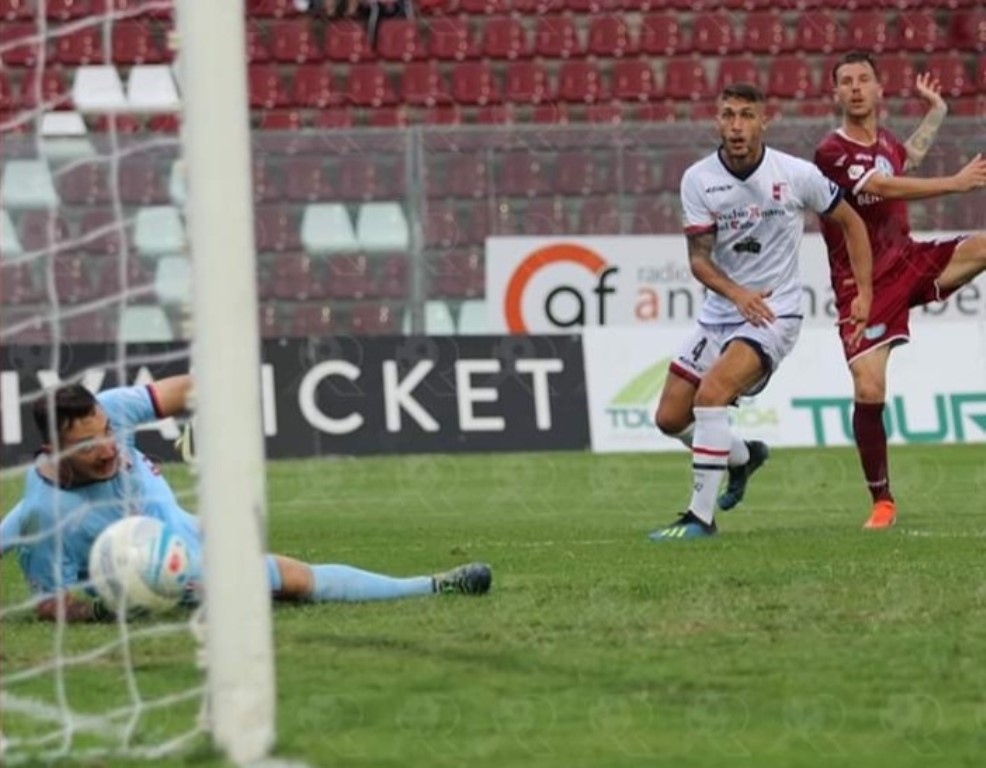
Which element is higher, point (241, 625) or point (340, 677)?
point (241, 625)

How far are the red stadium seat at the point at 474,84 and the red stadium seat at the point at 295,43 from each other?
1.29 m

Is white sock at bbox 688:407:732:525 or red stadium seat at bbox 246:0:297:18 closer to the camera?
white sock at bbox 688:407:732:525

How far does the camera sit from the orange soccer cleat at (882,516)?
11383 millimetres

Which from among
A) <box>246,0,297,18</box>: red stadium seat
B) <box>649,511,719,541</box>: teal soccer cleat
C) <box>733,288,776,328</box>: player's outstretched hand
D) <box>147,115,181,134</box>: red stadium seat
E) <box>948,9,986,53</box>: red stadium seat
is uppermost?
<box>246,0,297,18</box>: red stadium seat

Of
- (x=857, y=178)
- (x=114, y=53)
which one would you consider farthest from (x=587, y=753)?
(x=114, y=53)

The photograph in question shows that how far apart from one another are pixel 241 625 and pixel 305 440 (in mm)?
12712

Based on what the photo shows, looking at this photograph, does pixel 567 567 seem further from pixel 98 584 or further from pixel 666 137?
pixel 666 137

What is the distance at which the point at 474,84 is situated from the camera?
21672 mm

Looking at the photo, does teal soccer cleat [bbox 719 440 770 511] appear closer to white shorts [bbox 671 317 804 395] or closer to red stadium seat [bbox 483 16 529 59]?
white shorts [bbox 671 317 804 395]

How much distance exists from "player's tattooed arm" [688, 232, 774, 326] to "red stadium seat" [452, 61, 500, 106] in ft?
34.6

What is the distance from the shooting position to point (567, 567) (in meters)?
9.75

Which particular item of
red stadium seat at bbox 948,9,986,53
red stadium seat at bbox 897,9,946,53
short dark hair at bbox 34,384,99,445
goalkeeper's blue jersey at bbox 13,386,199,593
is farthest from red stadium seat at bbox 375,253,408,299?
short dark hair at bbox 34,384,99,445

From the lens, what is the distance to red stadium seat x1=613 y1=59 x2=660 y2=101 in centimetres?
2172

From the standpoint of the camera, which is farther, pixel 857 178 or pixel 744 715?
pixel 857 178
